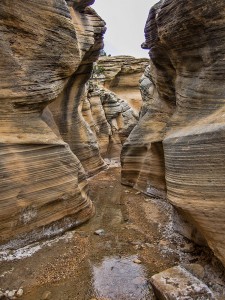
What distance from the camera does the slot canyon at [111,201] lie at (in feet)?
18.4

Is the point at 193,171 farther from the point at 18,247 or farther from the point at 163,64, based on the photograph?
the point at 163,64

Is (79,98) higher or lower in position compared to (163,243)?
higher

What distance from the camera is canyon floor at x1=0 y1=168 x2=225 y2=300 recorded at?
5.72m

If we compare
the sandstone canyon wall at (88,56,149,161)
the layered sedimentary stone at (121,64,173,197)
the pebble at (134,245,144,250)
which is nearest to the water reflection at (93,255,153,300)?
the pebble at (134,245,144,250)

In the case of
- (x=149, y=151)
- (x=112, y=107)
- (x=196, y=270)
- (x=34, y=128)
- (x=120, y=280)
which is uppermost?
(x=112, y=107)

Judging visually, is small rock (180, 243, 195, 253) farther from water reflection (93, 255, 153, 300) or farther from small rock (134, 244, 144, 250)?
water reflection (93, 255, 153, 300)

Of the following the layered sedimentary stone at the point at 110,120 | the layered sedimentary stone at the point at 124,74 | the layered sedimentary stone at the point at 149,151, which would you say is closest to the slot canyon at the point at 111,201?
the layered sedimentary stone at the point at 149,151

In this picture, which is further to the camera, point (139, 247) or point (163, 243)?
point (163, 243)

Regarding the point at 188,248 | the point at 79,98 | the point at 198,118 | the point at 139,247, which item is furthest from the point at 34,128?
the point at 79,98

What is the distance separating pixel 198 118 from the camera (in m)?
6.56

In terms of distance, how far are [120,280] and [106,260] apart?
79 centimetres

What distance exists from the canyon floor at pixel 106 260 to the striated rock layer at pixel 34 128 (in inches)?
22.5

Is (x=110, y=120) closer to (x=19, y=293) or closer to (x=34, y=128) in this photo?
(x=34, y=128)

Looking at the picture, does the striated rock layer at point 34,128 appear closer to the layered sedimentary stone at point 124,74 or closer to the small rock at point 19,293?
the small rock at point 19,293
